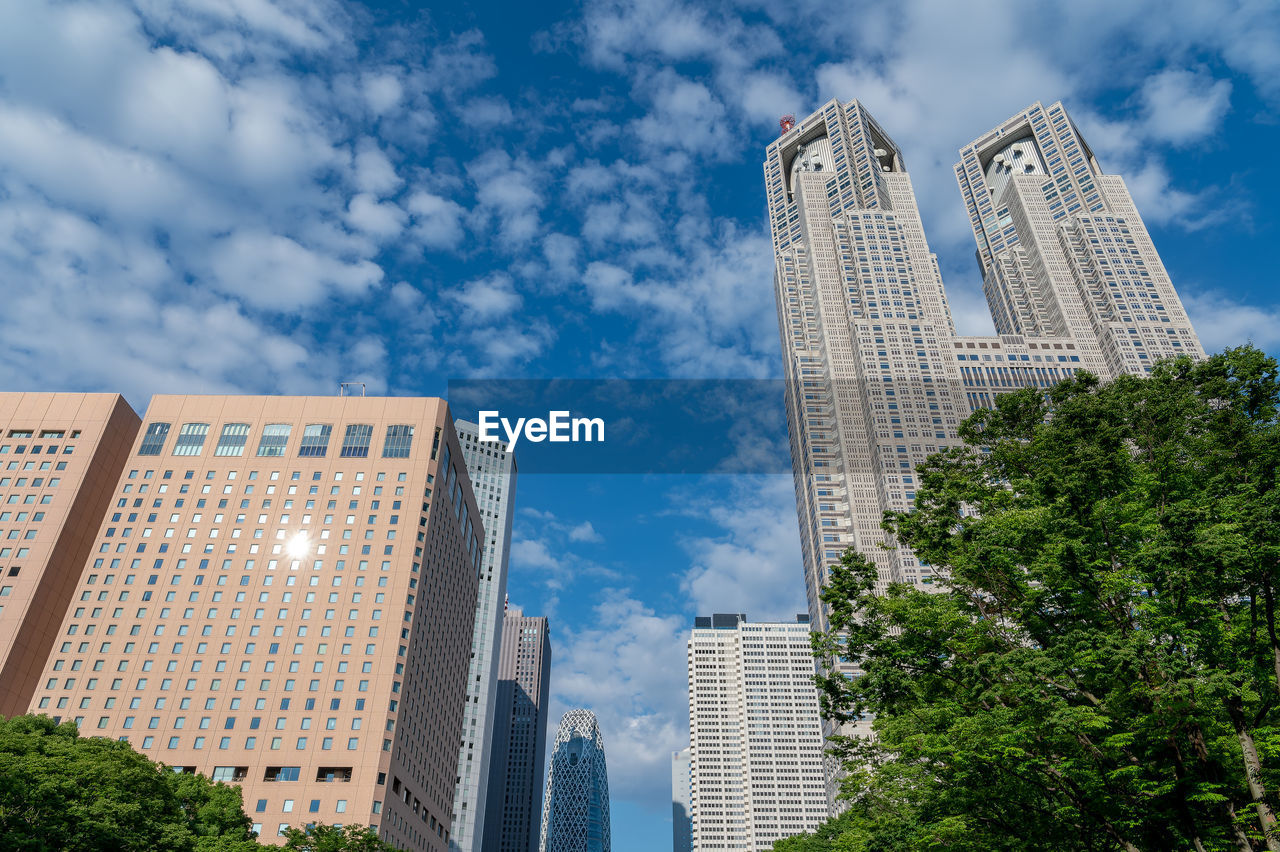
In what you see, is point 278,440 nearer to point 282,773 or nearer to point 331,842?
point 282,773

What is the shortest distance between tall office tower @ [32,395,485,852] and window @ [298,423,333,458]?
0.66 ft

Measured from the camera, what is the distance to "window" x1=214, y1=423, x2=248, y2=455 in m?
114

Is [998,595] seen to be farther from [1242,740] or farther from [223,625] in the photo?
[223,625]

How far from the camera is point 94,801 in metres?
41.6

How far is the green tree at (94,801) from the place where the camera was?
37906 millimetres

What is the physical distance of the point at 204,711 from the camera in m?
92.3

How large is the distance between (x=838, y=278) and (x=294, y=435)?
118m

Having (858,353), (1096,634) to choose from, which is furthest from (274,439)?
(1096,634)

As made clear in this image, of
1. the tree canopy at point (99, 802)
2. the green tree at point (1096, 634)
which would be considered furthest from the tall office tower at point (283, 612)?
the green tree at point (1096, 634)

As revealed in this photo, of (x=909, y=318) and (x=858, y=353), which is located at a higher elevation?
(x=909, y=318)

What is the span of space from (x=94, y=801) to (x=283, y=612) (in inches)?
2405

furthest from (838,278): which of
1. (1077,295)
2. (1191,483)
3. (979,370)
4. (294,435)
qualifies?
(1191,483)

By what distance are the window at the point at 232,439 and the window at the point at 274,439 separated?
102 inches

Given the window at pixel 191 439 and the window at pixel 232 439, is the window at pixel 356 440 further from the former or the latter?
the window at pixel 191 439
